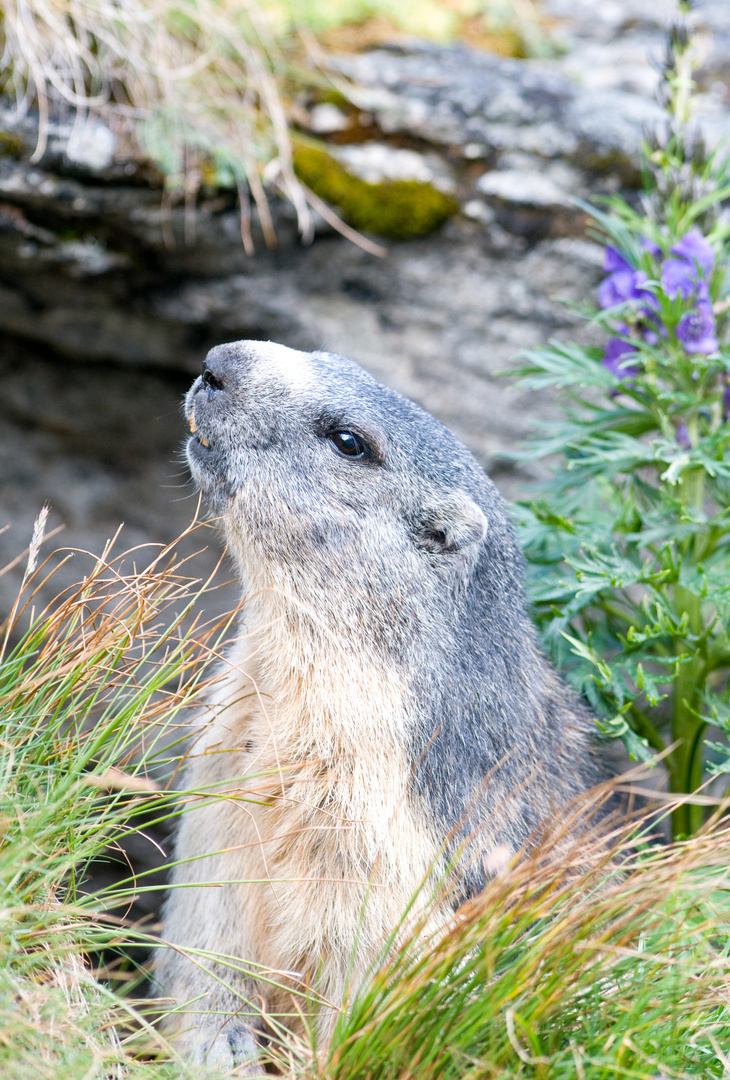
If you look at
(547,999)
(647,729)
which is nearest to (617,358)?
(647,729)

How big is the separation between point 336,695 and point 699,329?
7.70 ft

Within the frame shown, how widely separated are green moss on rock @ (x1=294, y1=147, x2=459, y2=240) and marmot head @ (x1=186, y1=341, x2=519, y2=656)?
101 inches

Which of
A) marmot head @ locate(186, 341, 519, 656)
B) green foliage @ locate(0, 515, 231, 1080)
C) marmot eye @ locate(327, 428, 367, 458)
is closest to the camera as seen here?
green foliage @ locate(0, 515, 231, 1080)

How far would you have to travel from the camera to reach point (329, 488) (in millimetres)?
3510

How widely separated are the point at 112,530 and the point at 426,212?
10.9ft

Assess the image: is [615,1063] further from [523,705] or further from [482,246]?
[482,246]

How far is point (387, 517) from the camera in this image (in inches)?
140

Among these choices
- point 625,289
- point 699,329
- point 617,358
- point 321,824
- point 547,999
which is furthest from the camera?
point 617,358

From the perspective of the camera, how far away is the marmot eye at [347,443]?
3588 mm

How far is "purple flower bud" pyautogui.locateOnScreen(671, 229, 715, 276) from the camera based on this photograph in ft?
13.5

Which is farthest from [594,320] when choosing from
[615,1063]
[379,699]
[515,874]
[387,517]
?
[615,1063]

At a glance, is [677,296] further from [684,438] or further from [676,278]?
[684,438]

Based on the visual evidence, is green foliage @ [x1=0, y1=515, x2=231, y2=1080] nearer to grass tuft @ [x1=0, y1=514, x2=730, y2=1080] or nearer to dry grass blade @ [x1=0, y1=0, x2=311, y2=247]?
grass tuft @ [x1=0, y1=514, x2=730, y2=1080]

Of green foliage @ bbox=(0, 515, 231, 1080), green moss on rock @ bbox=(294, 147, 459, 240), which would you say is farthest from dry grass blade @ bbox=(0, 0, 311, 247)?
green foliage @ bbox=(0, 515, 231, 1080)
